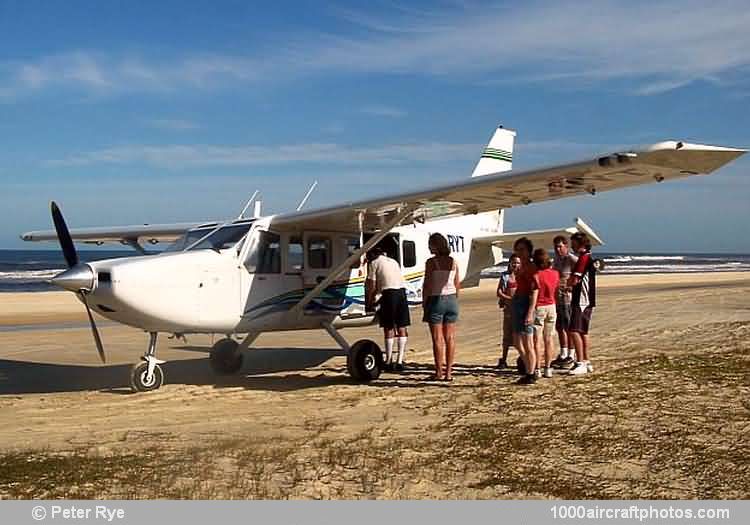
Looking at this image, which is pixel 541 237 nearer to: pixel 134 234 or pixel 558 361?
pixel 558 361

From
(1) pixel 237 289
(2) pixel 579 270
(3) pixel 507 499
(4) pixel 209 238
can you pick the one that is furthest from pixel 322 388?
(3) pixel 507 499

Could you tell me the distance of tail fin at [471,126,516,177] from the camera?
14680mm

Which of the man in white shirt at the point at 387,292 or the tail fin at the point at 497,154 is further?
the tail fin at the point at 497,154

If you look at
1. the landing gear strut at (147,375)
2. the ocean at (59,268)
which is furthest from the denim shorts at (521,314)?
the ocean at (59,268)

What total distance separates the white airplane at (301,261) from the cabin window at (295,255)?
16 mm

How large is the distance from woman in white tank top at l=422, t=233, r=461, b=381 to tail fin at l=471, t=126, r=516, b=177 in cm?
539

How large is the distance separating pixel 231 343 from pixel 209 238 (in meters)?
2.04

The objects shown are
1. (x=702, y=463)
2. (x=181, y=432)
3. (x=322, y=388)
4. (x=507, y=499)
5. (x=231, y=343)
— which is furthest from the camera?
(x=231, y=343)

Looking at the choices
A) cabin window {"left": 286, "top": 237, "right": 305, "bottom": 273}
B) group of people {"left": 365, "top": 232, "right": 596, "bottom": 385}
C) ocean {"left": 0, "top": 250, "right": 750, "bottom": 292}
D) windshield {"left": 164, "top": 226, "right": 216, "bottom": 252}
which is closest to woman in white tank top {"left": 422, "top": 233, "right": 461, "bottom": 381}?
group of people {"left": 365, "top": 232, "right": 596, "bottom": 385}

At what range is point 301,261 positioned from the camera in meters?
10.6

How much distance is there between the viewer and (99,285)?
27.5ft

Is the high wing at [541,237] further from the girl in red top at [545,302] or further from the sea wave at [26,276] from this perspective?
the sea wave at [26,276]

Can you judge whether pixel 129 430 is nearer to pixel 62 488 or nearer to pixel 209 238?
pixel 62 488

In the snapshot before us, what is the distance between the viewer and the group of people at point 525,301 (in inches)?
362
